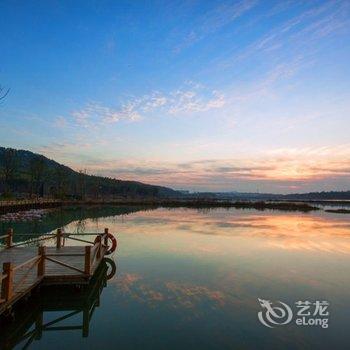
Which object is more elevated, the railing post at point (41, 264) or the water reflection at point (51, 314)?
the railing post at point (41, 264)

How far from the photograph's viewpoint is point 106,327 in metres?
12.5

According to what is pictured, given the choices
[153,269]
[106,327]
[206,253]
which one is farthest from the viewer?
[206,253]

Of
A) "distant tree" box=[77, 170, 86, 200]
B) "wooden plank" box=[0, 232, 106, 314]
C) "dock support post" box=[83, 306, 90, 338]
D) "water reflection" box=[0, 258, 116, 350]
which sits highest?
"distant tree" box=[77, 170, 86, 200]

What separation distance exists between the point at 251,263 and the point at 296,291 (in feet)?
20.8

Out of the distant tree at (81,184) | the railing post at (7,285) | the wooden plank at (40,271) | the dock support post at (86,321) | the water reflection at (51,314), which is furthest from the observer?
the distant tree at (81,184)

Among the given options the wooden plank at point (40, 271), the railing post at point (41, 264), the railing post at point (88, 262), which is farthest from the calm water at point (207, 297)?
the railing post at point (41, 264)

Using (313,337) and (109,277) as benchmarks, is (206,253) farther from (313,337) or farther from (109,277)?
(313,337)

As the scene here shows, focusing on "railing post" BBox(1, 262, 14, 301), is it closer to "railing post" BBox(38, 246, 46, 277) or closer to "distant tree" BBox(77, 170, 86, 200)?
"railing post" BBox(38, 246, 46, 277)

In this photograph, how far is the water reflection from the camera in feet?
37.9

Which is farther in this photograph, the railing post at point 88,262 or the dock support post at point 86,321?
the railing post at point 88,262

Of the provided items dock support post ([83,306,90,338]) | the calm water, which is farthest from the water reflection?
the calm water

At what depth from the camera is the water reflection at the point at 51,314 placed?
11.6 meters

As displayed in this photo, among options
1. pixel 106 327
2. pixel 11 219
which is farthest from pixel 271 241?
pixel 11 219

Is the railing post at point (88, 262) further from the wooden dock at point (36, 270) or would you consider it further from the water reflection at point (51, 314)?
the water reflection at point (51, 314)
